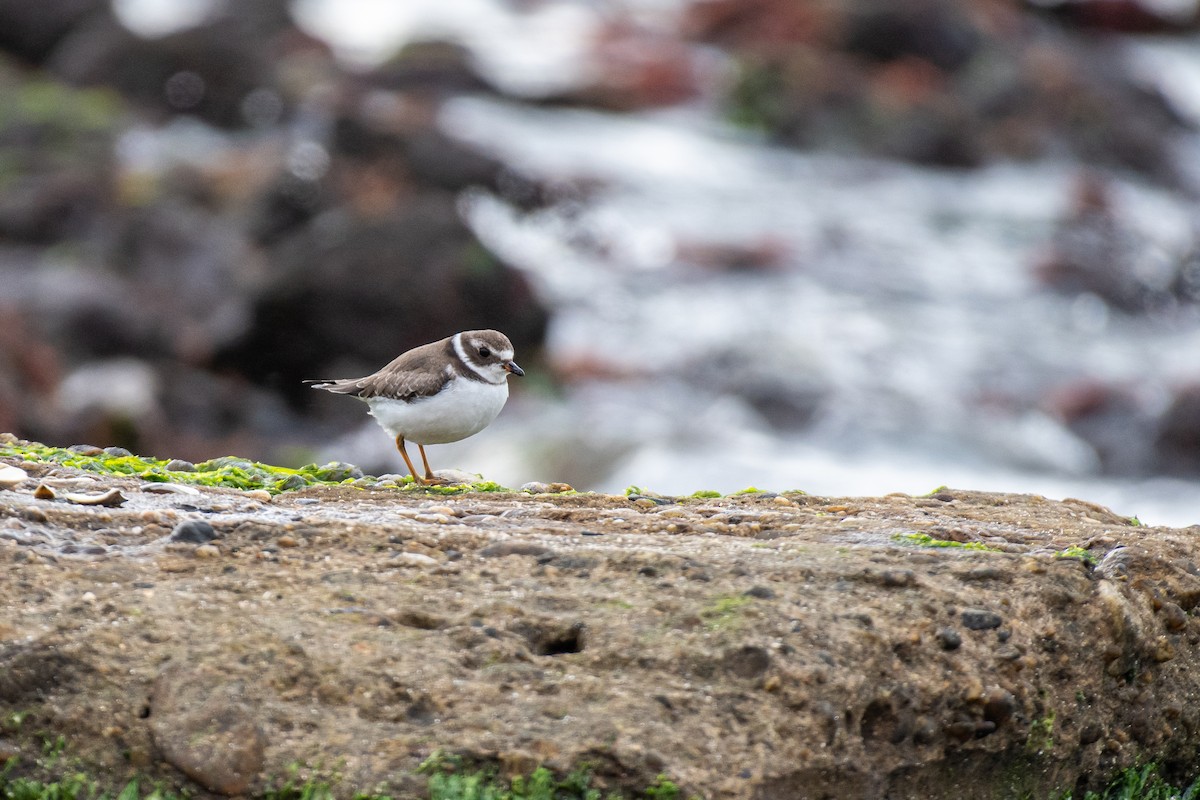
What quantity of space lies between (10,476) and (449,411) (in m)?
2.13

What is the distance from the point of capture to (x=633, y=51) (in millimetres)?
36625

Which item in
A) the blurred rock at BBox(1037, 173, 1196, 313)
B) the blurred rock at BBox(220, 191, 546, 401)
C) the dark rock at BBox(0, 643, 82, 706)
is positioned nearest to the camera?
the dark rock at BBox(0, 643, 82, 706)

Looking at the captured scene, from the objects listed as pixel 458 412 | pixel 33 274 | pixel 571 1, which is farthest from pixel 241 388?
pixel 571 1

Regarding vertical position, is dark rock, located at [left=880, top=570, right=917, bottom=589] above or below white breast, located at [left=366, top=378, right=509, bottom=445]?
below

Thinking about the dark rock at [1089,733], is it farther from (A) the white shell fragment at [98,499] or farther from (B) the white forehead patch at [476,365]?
(A) the white shell fragment at [98,499]

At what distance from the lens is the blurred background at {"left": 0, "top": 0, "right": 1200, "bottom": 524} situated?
1717 centimetres

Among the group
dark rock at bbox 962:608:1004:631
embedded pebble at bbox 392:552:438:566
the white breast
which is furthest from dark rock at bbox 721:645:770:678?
the white breast

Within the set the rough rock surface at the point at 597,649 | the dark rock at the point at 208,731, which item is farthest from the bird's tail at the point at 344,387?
the dark rock at the point at 208,731

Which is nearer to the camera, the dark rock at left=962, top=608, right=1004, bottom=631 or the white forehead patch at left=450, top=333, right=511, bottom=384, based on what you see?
the dark rock at left=962, top=608, right=1004, bottom=631

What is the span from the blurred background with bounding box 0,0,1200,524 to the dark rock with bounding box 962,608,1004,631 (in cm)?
1004

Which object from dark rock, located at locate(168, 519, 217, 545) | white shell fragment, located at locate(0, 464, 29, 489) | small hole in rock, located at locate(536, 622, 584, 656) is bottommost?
small hole in rock, located at locate(536, 622, 584, 656)

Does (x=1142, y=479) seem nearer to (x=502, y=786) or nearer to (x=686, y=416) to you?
(x=686, y=416)

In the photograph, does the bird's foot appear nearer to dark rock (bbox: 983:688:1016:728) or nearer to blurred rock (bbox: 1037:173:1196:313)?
dark rock (bbox: 983:688:1016:728)

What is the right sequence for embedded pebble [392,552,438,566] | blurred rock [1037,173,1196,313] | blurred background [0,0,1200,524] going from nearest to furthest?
embedded pebble [392,552,438,566] < blurred background [0,0,1200,524] < blurred rock [1037,173,1196,313]
